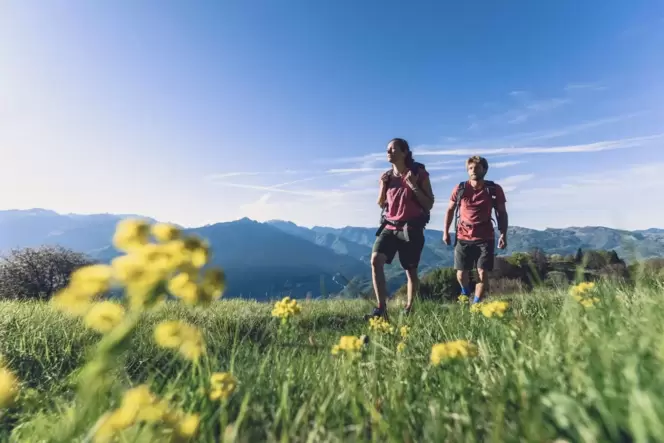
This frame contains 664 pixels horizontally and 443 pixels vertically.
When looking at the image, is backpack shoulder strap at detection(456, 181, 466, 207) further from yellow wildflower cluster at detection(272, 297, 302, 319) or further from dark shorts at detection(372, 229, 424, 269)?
yellow wildflower cluster at detection(272, 297, 302, 319)

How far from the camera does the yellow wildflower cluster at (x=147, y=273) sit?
3.87 feet

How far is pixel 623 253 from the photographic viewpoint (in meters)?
2.51

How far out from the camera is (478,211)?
30.3ft

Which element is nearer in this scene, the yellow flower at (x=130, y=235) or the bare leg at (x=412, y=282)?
the yellow flower at (x=130, y=235)

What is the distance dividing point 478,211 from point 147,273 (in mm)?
8846

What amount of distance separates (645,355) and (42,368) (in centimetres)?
462

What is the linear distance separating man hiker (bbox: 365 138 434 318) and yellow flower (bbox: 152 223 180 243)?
6.55 m

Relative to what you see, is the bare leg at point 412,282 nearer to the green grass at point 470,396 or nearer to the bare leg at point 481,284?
the bare leg at point 481,284

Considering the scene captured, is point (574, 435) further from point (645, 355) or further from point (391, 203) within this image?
point (391, 203)

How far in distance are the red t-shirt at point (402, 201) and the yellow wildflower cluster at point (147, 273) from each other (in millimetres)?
6881

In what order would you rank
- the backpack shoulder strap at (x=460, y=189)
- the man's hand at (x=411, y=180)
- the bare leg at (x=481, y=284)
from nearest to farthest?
the man's hand at (x=411, y=180) → the bare leg at (x=481, y=284) → the backpack shoulder strap at (x=460, y=189)

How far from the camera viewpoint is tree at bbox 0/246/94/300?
23.7 meters

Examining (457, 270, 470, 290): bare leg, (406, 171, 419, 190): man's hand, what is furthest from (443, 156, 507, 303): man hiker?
(406, 171, 419, 190): man's hand

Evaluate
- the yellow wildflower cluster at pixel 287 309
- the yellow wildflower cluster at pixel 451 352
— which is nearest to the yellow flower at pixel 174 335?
the yellow wildflower cluster at pixel 451 352
